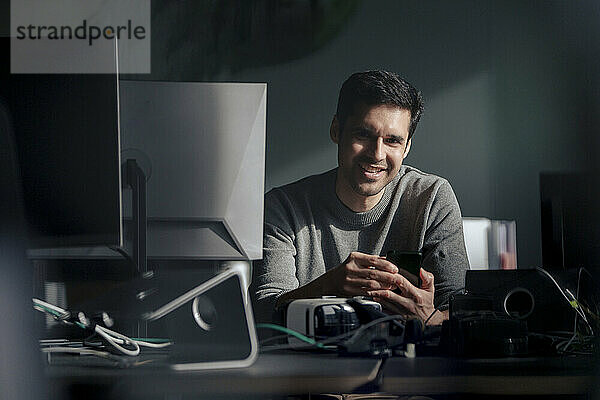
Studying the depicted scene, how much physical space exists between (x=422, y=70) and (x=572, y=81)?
1.07ft

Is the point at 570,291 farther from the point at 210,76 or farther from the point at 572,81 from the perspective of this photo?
the point at 210,76

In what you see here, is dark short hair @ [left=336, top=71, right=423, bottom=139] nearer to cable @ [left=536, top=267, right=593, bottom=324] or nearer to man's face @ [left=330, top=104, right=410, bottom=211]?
man's face @ [left=330, top=104, right=410, bottom=211]

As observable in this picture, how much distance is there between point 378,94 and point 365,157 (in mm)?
135

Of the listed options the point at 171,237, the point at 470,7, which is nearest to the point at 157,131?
the point at 171,237

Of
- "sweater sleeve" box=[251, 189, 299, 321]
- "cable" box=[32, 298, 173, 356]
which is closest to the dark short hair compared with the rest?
"sweater sleeve" box=[251, 189, 299, 321]

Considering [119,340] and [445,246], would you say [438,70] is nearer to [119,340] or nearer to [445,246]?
[445,246]

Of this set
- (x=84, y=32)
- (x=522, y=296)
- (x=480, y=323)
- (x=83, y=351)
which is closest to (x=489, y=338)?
(x=480, y=323)

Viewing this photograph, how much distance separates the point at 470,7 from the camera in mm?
1449

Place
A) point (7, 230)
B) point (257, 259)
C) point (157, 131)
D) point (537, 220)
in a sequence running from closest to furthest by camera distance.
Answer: point (7, 230) < point (157, 131) < point (257, 259) < point (537, 220)

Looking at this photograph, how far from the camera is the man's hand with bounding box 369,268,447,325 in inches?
53.1

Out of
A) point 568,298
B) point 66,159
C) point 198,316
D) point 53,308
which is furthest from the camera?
point 568,298

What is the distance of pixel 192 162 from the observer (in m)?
1.18

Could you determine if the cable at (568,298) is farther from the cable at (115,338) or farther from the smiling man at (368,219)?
the cable at (115,338)

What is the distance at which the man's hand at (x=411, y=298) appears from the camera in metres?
1.35
